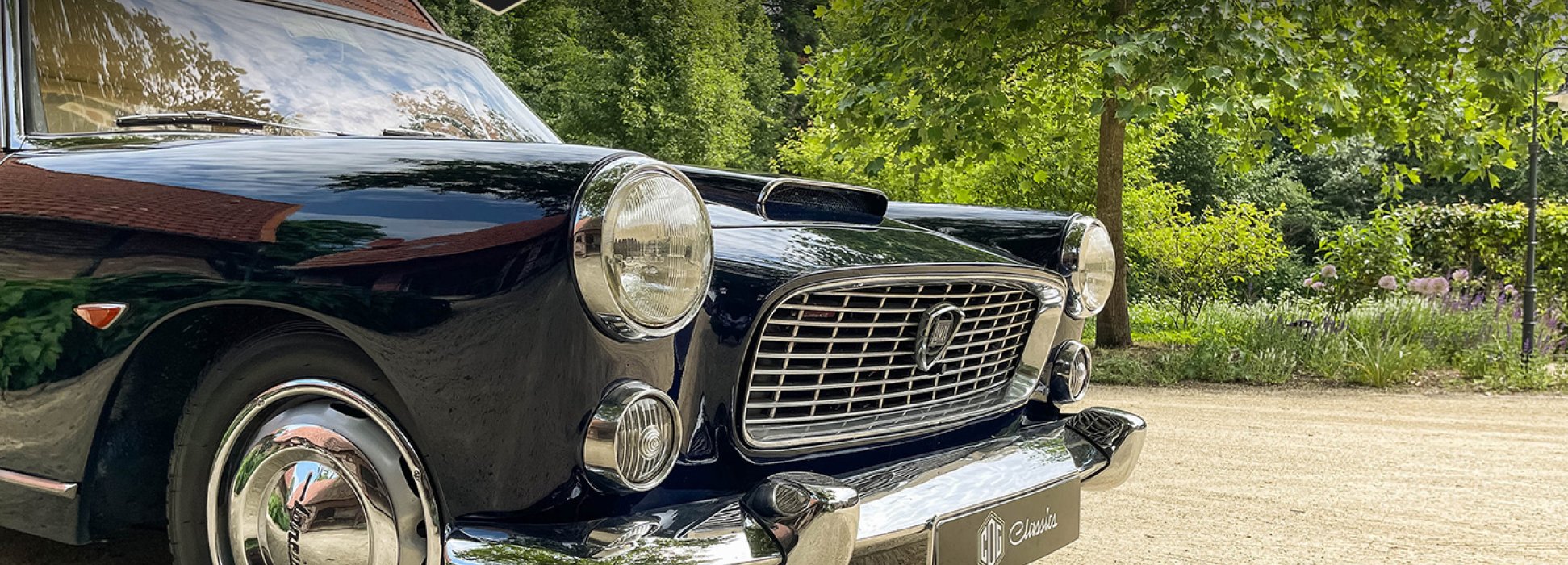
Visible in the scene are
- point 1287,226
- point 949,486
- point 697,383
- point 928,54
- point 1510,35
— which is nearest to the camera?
point 697,383

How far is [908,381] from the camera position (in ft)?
7.81

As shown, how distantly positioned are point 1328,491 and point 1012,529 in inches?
126

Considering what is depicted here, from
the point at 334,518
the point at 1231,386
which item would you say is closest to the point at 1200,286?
the point at 1231,386

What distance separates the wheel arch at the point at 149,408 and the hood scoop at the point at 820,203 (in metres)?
0.99

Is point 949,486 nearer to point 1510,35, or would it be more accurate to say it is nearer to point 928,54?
point 928,54

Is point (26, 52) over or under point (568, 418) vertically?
over

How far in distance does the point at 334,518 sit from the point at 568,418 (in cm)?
39

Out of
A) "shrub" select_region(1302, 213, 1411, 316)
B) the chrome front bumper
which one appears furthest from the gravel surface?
"shrub" select_region(1302, 213, 1411, 316)

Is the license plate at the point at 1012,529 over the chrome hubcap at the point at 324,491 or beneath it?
beneath

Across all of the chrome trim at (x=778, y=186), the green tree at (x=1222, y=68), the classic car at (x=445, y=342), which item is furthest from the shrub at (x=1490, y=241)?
the chrome trim at (x=778, y=186)

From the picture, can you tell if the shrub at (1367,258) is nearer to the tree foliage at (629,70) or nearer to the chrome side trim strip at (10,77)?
the chrome side trim strip at (10,77)

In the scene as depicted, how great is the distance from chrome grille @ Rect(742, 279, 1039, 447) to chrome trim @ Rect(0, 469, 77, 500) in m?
1.25

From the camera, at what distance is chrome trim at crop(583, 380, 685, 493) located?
1.71 metres

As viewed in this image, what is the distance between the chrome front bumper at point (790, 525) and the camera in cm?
164
